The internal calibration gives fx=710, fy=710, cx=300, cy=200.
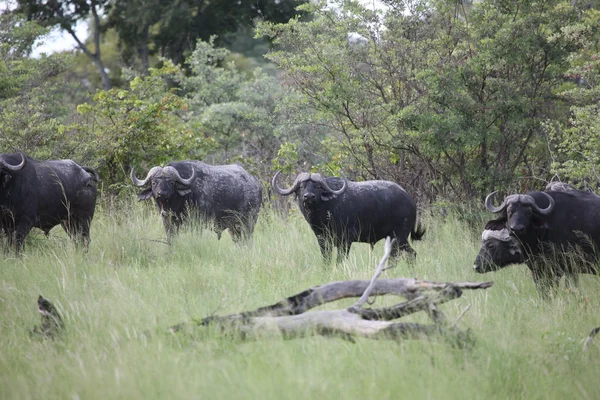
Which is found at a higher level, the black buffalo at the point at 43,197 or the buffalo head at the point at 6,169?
the buffalo head at the point at 6,169

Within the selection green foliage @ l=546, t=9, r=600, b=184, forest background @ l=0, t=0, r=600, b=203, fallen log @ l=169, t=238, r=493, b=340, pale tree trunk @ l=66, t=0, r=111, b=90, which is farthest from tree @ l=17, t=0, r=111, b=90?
fallen log @ l=169, t=238, r=493, b=340

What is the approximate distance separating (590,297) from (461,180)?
4.63 metres

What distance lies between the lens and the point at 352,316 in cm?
496

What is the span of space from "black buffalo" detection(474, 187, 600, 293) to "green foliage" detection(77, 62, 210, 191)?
7858mm

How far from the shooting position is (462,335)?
4.88 metres

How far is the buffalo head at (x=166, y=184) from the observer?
404 inches

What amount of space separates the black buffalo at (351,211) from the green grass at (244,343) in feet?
2.02

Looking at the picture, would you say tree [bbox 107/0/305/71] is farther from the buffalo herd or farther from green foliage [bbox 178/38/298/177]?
the buffalo herd

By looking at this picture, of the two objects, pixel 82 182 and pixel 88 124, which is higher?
pixel 88 124

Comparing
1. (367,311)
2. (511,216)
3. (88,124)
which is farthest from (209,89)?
(367,311)

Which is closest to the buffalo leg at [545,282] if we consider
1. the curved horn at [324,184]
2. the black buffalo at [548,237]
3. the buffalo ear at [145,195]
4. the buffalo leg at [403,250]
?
the black buffalo at [548,237]

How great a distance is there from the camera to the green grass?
4.41m

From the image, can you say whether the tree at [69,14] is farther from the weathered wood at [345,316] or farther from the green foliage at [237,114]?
the weathered wood at [345,316]

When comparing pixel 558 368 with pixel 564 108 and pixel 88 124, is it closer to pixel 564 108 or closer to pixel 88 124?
pixel 564 108
